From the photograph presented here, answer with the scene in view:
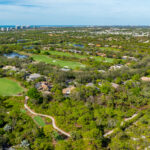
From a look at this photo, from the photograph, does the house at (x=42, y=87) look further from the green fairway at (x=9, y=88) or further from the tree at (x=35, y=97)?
the tree at (x=35, y=97)

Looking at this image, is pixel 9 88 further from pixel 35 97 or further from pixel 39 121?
pixel 39 121

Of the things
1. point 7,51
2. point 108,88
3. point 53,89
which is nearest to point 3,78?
point 53,89

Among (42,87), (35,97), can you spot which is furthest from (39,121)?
(42,87)

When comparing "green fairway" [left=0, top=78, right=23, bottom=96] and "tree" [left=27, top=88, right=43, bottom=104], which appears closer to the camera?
"tree" [left=27, top=88, right=43, bottom=104]

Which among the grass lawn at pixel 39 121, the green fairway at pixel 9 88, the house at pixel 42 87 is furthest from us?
the green fairway at pixel 9 88

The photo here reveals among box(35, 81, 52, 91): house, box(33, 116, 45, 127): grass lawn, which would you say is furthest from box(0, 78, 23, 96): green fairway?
box(33, 116, 45, 127): grass lawn

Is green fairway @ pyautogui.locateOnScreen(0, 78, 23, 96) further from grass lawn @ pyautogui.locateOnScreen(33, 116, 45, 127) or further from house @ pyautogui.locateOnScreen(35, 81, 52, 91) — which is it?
grass lawn @ pyautogui.locateOnScreen(33, 116, 45, 127)

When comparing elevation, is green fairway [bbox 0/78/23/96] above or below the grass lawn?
above

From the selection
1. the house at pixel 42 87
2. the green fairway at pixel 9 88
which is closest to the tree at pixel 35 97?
the house at pixel 42 87

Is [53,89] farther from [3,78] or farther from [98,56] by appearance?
[98,56]
